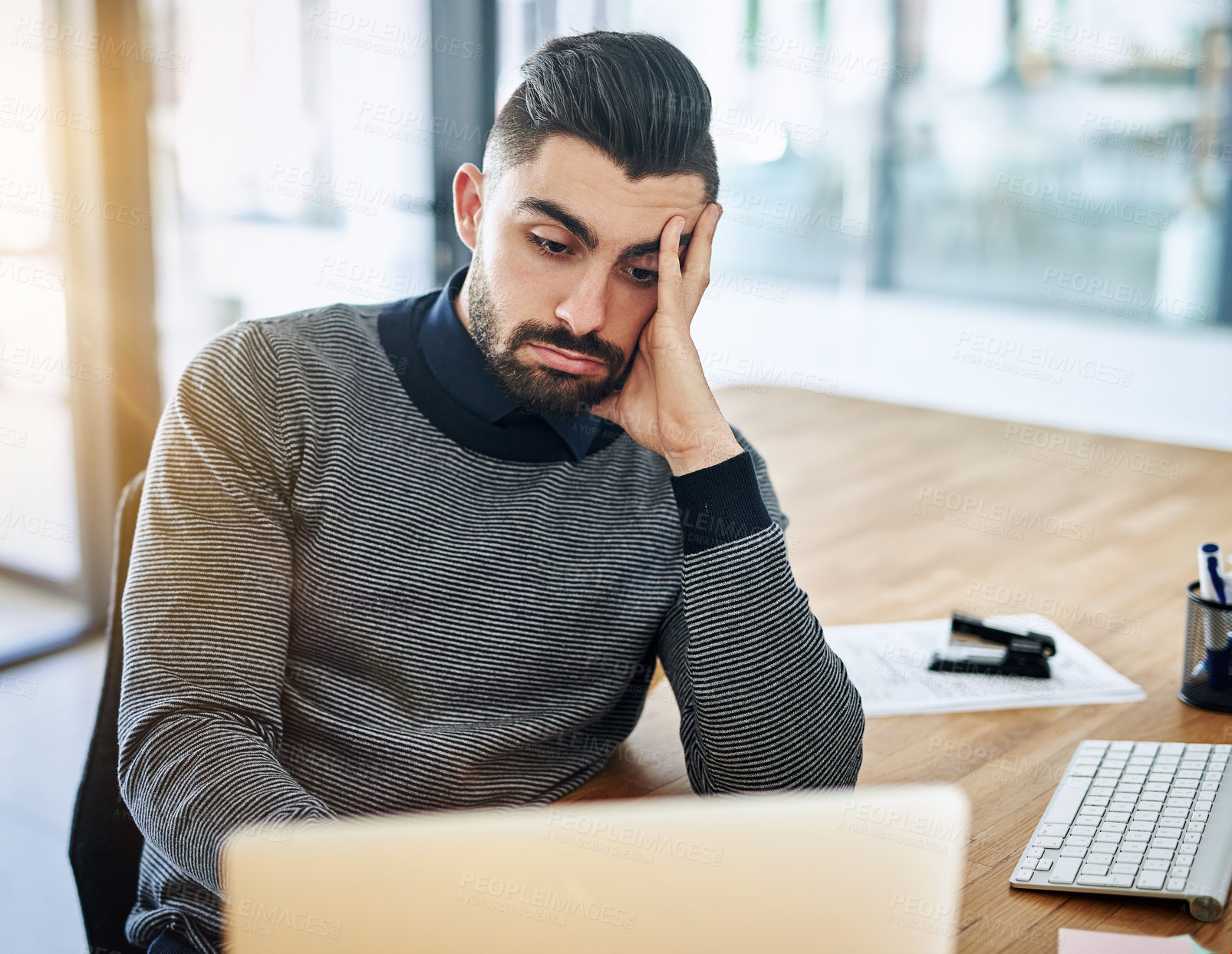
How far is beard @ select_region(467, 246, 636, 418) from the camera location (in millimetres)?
1239

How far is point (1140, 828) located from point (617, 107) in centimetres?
84

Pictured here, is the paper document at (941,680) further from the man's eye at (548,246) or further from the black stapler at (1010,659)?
the man's eye at (548,246)

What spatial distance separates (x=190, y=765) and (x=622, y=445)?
56cm

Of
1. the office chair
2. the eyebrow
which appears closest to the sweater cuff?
the eyebrow

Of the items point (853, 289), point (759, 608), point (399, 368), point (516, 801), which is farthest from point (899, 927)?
point (853, 289)

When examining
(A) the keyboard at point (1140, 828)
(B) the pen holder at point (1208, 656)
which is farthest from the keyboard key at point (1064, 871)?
(B) the pen holder at point (1208, 656)

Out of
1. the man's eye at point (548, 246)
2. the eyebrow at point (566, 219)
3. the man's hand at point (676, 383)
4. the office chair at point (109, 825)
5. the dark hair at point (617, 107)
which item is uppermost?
the dark hair at point (617, 107)

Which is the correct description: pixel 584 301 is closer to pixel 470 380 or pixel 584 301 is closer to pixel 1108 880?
pixel 470 380

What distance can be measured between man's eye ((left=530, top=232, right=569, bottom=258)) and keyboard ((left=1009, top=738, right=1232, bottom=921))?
0.71 m

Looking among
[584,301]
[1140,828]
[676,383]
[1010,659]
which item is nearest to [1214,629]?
[1010,659]

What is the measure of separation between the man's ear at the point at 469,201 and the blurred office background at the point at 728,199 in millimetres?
270

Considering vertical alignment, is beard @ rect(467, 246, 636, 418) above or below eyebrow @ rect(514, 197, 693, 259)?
below

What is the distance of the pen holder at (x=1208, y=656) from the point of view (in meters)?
1.38

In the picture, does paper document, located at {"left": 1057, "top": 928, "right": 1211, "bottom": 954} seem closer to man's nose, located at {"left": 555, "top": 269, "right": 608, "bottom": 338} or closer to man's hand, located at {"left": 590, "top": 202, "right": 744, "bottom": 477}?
man's hand, located at {"left": 590, "top": 202, "right": 744, "bottom": 477}
